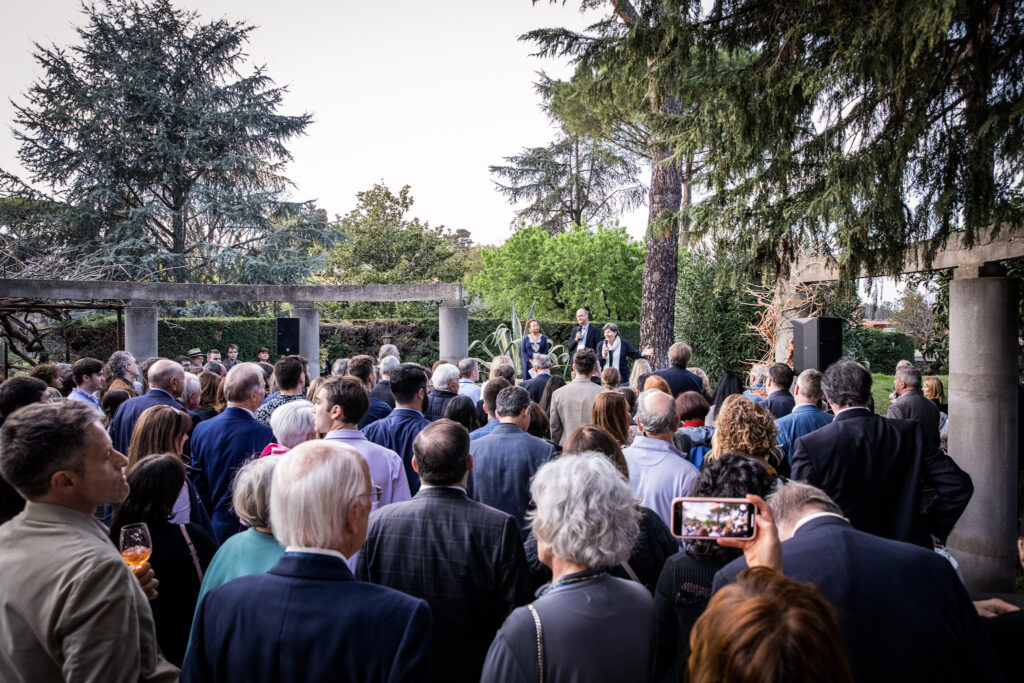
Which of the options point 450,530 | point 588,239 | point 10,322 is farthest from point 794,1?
point 588,239

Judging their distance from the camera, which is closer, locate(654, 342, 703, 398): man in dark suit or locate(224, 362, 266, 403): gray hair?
locate(224, 362, 266, 403): gray hair

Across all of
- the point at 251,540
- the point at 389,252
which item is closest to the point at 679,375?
the point at 251,540

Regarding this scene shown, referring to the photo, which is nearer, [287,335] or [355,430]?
[355,430]

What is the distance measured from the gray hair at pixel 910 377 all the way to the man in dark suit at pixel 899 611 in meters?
4.81

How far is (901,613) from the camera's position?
1935 millimetres

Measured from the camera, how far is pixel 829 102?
17.8ft

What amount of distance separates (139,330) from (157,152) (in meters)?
14.6

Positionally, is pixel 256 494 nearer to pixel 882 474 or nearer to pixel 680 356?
pixel 882 474

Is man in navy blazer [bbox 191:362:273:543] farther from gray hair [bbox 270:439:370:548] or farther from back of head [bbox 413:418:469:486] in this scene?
gray hair [bbox 270:439:370:548]

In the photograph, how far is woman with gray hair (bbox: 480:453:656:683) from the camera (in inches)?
75.5

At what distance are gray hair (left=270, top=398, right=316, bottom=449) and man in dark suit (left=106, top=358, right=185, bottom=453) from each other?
4.96ft

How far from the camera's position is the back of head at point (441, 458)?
2.84 m

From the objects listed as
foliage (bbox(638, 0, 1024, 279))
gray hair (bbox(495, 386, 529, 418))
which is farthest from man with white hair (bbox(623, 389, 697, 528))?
foliage (bbox(638, 0, 1024, 279))

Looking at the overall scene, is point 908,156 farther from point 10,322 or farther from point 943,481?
point 10,322
